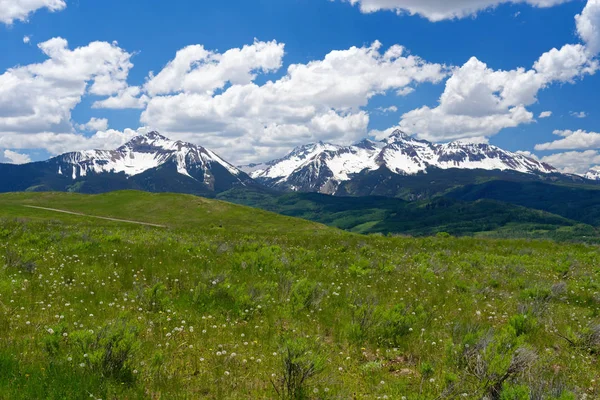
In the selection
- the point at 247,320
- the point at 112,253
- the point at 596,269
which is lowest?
the point at 596,269

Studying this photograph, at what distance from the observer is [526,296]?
13.0 m

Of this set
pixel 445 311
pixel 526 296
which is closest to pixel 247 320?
pixel 445 311

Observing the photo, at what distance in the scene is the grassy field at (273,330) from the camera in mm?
6184

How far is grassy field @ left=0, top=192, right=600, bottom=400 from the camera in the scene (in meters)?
6.18

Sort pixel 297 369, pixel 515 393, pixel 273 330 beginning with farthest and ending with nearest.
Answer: pixel 273 330
pixel 297 369
pixel 515 393

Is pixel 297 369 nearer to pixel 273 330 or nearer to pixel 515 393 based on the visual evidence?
pixel 273 330

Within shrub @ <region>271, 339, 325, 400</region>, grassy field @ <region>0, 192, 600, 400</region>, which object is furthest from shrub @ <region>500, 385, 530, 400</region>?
shrub @ <region>271, 339, 325, 400</region>

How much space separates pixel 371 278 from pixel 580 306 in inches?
283

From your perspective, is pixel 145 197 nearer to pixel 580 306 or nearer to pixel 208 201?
pixel 208 201

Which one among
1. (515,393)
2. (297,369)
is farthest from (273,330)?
(515,393)

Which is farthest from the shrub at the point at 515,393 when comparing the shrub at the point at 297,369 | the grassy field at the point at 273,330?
the shrub at the point at 297,369

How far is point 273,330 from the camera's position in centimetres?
875

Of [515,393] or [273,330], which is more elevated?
[515,393]

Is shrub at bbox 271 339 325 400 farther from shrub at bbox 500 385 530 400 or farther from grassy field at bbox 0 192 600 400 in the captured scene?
shrub at bbox 500 385 530 400
